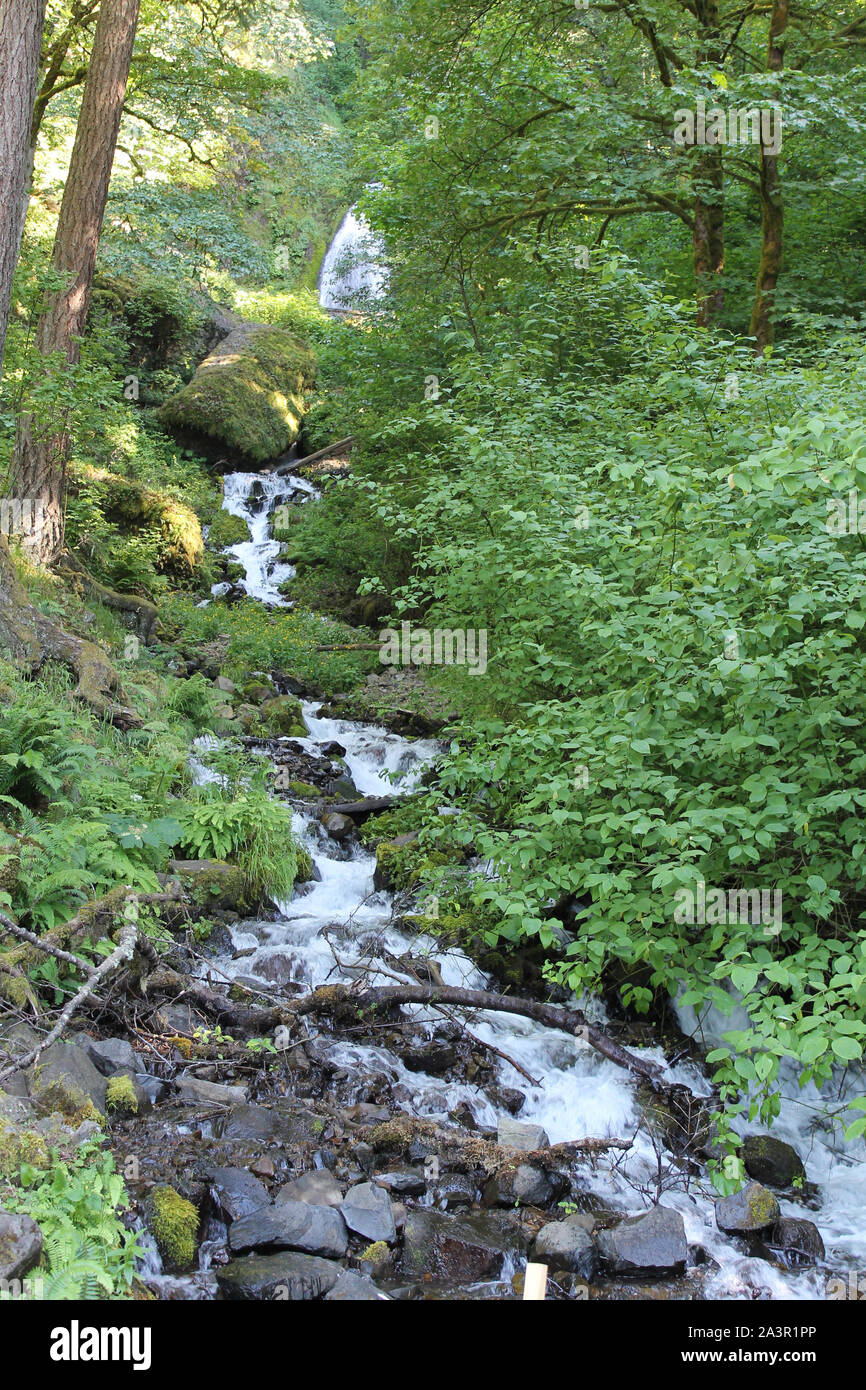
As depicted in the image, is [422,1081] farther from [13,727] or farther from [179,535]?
[179,535]

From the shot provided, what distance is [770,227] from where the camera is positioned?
34.6ft

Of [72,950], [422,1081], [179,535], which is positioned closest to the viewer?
[72,950]

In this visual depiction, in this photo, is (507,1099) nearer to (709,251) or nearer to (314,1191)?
(314,1191)

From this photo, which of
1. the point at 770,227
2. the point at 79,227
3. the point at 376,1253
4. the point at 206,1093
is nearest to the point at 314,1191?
the point at 376,1253

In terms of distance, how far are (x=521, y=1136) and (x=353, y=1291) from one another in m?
1.44

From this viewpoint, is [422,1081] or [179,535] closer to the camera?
[422,1081]

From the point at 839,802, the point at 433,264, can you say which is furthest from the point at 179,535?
the point at 839,802

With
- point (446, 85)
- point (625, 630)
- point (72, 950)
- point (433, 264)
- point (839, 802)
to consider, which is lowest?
point (72, 950)

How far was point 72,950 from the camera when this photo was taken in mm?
5062

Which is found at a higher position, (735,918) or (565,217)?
(565,217)

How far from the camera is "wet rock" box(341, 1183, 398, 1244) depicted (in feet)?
13.4

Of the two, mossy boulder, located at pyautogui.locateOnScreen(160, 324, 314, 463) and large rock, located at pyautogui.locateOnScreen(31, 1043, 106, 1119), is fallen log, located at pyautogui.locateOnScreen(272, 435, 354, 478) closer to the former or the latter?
mossy boulder, located at pyautogui.locateOnScreen(160, 324, 314, 463)

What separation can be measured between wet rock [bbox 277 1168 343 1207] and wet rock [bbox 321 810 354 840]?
14.5 ft
